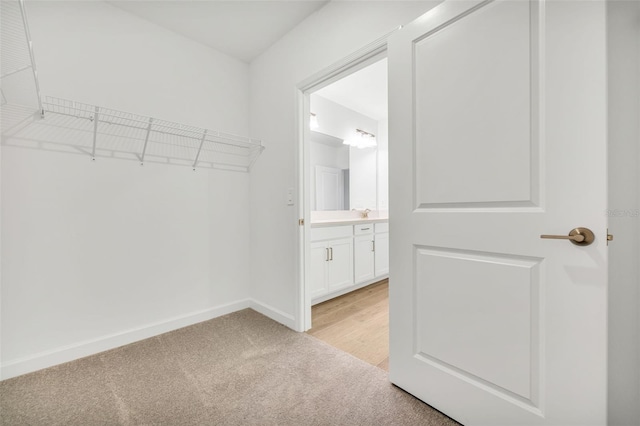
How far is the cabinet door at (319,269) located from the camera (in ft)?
8.70

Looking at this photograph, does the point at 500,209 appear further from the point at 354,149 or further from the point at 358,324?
the point at 354,149

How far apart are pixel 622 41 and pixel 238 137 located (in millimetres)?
2344

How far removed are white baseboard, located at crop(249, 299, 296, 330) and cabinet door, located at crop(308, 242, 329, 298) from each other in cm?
42

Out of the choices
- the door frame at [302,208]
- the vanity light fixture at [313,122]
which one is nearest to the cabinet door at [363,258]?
the door frame at [302,208]

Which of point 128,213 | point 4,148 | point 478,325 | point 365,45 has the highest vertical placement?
point 365,45

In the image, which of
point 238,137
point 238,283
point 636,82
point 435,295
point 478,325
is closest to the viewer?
point 636,82

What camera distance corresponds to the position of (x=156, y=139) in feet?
7.04

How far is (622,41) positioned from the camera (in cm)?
96

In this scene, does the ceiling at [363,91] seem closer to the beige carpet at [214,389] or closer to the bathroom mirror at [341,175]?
the bathroom mirror at [341,175]

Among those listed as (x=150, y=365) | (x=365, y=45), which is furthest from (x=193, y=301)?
(x=365, y=45)

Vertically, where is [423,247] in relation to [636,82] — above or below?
below

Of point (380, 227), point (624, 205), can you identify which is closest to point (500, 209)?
→ point (624, 205)

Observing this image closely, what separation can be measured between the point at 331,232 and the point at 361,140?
5.56ft

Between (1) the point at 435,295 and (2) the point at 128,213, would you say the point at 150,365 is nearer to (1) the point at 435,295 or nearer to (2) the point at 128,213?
(2) the point at 128,213
